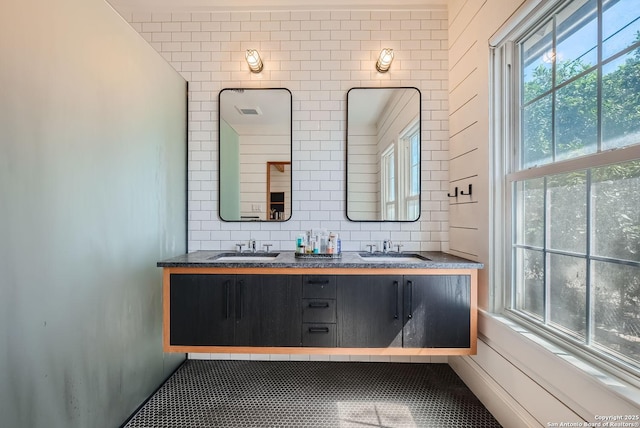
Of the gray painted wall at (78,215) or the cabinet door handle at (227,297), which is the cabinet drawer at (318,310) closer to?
the cabinet door handle at (227,297)

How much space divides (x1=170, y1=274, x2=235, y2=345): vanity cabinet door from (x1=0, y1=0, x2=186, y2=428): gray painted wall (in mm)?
247

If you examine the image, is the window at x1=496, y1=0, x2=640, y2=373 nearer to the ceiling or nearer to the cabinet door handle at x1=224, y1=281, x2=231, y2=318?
the ceiling

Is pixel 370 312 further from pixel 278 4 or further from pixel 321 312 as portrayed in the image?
pixel 278 4

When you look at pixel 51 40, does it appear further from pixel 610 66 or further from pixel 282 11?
pixel 610 66

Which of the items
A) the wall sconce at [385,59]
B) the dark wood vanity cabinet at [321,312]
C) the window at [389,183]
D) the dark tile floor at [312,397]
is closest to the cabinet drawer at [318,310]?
the dark wood vanity cabinet at [321,312]

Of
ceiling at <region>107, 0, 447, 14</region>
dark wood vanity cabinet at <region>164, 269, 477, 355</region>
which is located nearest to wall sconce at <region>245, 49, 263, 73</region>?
ceiling at <region>107, 0, 447, 14</region>

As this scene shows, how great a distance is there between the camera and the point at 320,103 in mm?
2723

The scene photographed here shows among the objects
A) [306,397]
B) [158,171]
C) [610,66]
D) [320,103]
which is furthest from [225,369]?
[610,66]

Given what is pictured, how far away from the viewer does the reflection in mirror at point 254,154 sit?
107 inches

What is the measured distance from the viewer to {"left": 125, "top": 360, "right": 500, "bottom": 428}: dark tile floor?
1.92 meters

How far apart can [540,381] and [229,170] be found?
→ 2.57 meters

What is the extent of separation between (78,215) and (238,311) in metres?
1.08

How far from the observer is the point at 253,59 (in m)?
2.62

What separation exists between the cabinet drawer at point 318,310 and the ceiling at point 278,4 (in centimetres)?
249
